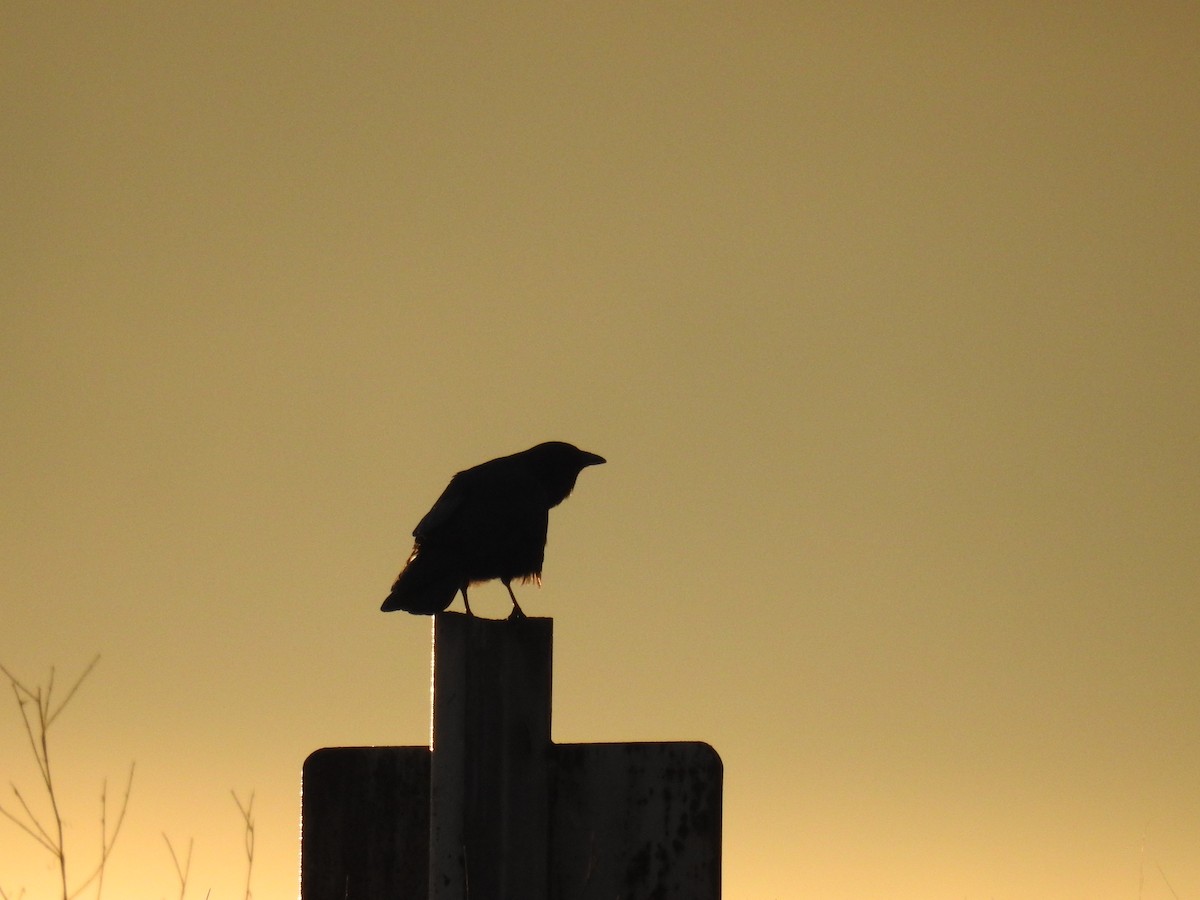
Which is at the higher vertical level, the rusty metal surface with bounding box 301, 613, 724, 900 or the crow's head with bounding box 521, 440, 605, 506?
the crow's head with bounding box 521, 440, 605, 506

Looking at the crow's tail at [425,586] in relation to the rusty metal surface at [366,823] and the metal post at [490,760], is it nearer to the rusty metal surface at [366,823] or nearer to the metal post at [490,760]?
the rusty metal surface at [366,823]

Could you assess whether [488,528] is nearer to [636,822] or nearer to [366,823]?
[366,823]

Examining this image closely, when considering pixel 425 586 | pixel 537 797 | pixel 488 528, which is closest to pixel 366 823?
pixel 537 797

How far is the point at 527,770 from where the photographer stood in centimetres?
235

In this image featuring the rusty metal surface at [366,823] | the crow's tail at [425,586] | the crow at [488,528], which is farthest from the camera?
the crow at [488,528]

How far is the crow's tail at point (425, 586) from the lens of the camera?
18.3 feet

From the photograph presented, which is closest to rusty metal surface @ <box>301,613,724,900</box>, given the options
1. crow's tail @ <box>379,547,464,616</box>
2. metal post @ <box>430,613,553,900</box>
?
metal post @ <box>430,613,553,900</box>

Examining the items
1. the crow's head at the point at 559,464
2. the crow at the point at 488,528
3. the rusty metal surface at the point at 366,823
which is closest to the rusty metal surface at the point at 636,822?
the rusty metal surface at the point at 366,823

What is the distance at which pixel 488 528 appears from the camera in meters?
6.75

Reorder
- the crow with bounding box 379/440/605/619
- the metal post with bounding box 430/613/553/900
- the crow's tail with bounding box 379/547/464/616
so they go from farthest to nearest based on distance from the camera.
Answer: the crow with bounding box 379/440/605/619, the crow's tail with bounding box 379/547/464/616, the metal post with bounding box 430/613/553/900

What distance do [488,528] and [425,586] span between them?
0.99 m

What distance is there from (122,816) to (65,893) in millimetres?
354

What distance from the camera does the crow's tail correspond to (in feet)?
18.3

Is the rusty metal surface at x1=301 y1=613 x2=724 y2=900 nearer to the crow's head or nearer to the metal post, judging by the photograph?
the metal post
